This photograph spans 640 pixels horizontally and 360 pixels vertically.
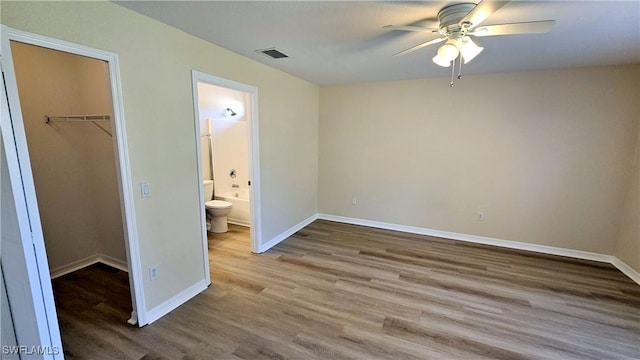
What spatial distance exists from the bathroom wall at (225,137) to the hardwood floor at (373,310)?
5.40ft

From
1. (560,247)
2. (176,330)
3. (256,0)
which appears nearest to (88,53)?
(256,0)

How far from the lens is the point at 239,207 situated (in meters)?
4.74

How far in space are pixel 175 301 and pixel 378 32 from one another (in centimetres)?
295

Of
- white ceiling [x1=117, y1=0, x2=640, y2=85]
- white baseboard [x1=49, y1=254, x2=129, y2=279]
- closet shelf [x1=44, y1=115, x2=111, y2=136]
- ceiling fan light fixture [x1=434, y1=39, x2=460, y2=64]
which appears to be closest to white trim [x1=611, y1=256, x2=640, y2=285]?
white ceiling [x1=117, y1=0, x2=640, y2=85]

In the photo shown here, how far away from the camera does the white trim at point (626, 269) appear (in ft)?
9.83

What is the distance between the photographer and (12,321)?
166 cm

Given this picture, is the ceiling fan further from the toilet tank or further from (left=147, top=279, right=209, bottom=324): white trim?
the toilet tank

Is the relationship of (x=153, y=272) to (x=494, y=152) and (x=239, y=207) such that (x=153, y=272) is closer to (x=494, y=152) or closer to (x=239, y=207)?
(x=239, y=207)

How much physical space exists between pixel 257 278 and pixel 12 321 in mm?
1822

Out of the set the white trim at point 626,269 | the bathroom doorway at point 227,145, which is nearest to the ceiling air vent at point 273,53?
the bathroom doorway at point 227,145

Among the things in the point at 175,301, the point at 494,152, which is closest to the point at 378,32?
the point at 494,152

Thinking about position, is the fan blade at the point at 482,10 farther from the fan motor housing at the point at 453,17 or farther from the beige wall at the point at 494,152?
the beige wall at the point at 494,152

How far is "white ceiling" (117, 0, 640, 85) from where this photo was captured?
71.3 inches

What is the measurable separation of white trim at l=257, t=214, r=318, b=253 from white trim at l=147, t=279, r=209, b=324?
99cm
